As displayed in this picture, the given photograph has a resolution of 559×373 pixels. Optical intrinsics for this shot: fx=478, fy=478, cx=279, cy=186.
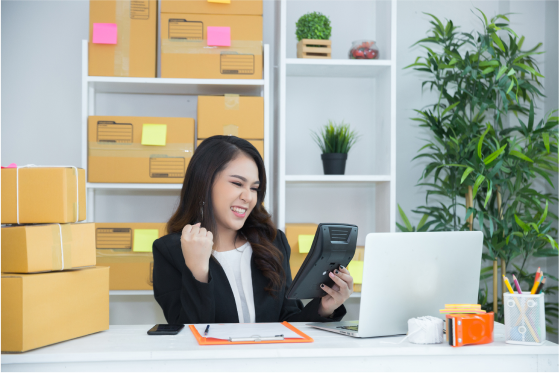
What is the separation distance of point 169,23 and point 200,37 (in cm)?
15

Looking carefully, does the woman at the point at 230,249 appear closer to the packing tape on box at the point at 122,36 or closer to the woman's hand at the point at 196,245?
the woman's hand at the point at 196,245

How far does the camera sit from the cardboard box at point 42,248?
1.04 m

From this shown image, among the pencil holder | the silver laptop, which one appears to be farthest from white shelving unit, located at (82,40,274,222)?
the pencil holder

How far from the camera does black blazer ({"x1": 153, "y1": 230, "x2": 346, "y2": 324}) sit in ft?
4.48

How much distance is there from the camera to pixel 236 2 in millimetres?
2191

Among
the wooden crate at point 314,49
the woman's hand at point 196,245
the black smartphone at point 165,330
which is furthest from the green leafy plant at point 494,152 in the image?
the black smartphone at point 165,330

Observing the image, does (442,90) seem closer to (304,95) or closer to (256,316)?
(304,95)

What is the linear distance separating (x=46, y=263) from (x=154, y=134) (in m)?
1.17

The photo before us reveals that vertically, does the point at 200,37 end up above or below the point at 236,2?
below

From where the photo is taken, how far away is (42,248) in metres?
1.06

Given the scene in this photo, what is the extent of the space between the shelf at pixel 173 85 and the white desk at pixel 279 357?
54.5 inches

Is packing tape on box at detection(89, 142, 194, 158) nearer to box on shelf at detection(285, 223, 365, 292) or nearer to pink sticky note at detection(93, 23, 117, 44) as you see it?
pink sticky note at detection(93, 23, 117, 44)

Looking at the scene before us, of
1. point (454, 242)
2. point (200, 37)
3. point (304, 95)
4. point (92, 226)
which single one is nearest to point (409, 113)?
point (304, 95)

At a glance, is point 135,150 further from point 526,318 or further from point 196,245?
point 526,318
